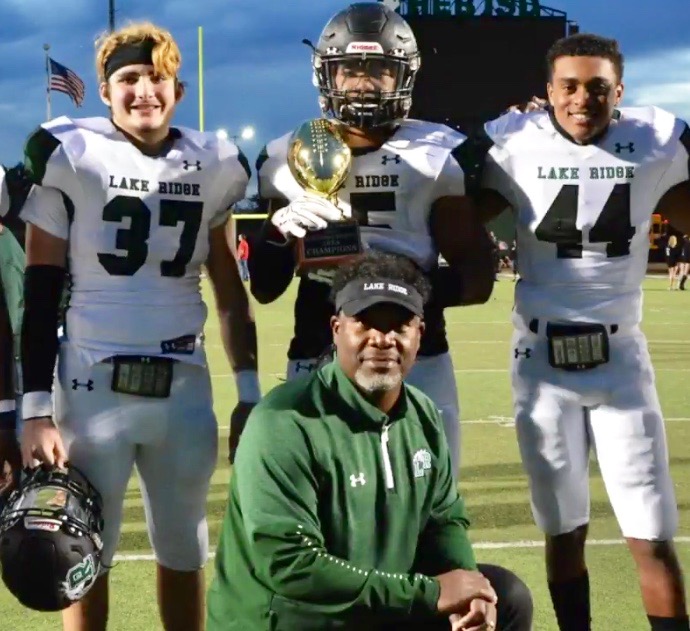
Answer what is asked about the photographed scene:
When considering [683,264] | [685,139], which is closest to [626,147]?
[685,139]

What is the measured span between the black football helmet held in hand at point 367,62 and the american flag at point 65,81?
72.5 ft

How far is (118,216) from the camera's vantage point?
3.14 metres

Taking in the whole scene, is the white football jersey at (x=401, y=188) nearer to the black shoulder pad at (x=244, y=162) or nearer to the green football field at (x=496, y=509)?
the black shoulder pad at (x=244, y=162)

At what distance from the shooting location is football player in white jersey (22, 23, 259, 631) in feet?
10.2

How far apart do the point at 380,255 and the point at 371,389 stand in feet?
1.38

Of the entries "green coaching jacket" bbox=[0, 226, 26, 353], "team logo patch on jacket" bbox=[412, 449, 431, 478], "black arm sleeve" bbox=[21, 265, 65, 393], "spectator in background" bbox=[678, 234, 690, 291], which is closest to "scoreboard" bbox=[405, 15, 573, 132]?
"spectator in background" bbox=[678, 234, 690, 291]

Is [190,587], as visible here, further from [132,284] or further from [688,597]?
[688,597]

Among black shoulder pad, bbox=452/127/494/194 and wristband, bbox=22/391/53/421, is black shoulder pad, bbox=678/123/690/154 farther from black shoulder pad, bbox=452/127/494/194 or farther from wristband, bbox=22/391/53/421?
wristband, bbox=22/391/53/421

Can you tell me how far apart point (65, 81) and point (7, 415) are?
22.5 meters

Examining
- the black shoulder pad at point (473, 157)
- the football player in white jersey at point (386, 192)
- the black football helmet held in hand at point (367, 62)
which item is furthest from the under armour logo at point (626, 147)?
the black football helmet held in hand at point (367, 62)

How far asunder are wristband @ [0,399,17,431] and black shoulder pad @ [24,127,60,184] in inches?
24.2

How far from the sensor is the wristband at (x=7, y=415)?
3.19 meters

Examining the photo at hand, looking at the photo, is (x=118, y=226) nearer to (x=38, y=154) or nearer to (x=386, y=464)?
(x=38, y=154)

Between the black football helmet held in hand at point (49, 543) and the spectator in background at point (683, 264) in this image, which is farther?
the spectator in background at point (683, 264)
